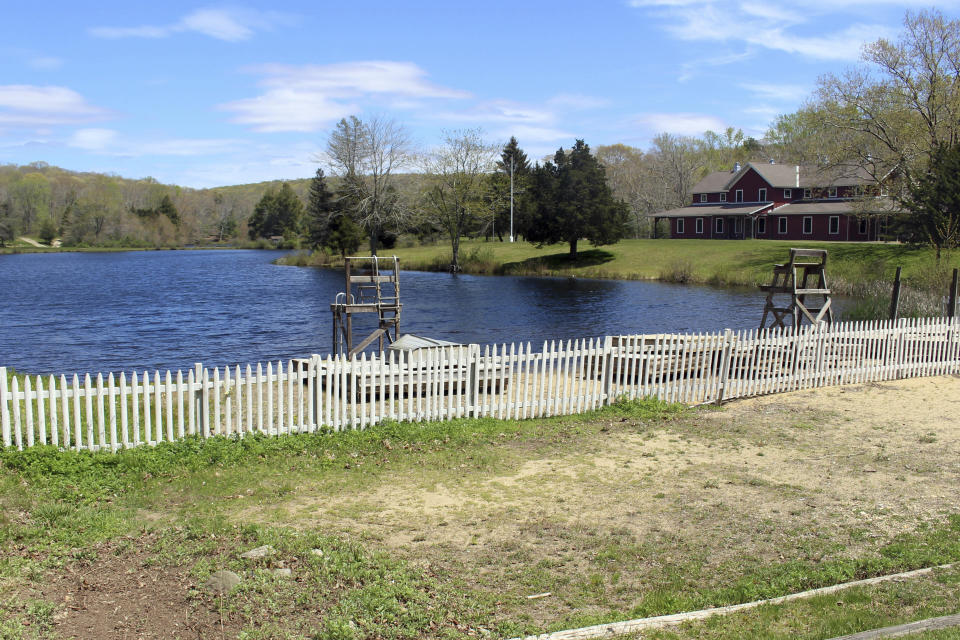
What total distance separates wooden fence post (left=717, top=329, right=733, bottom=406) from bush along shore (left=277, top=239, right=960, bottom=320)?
22.7m

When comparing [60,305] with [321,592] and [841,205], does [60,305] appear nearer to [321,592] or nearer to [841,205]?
[321,592]

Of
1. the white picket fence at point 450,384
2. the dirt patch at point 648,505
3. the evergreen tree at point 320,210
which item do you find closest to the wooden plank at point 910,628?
the dirt patch at point 648,505

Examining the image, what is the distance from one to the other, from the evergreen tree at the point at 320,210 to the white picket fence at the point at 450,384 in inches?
2808

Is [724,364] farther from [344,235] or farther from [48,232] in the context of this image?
[48,232]

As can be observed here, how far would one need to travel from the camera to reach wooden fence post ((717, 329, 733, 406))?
15.8 metres

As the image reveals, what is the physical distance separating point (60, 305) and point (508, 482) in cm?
4400

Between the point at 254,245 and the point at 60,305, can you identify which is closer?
the point at 60,305

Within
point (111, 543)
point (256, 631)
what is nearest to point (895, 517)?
point (256, 631)

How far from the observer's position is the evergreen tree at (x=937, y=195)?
4884cm

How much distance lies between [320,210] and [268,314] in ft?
161

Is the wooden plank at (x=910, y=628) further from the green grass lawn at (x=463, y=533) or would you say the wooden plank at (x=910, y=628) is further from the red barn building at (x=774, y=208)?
the red barn building at (x=774, y=208)

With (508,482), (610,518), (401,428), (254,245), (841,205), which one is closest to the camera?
(610,518)

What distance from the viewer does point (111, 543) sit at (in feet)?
24.0

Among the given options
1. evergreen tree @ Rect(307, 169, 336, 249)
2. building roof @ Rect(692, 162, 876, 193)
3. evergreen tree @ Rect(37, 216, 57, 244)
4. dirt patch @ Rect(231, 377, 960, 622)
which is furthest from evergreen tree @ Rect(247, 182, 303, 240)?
dirt patch @ Rect(231, 377, 960, 622)
